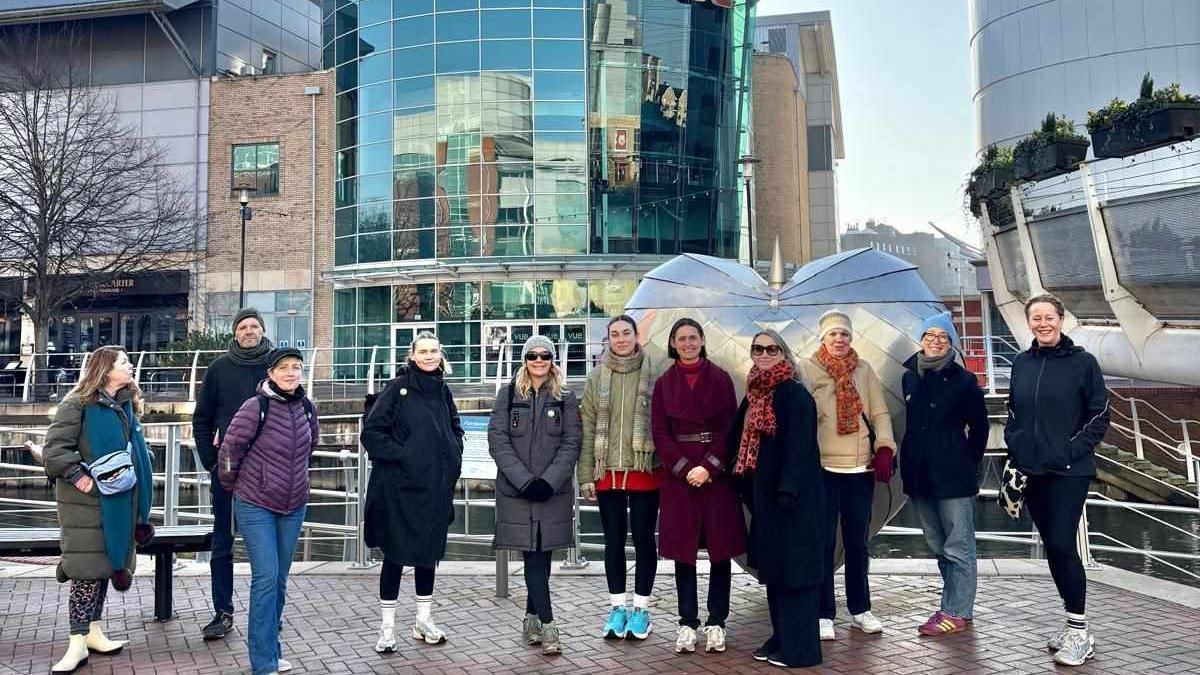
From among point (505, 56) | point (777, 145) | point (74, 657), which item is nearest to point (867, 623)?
point (74, 657)

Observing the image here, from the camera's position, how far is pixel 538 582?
550 cm

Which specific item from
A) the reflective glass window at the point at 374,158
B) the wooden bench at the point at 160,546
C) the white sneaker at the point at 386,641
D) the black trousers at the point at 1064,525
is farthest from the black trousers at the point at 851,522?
the reflective glass window at the point at 374,158

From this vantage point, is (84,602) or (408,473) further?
(408,473)

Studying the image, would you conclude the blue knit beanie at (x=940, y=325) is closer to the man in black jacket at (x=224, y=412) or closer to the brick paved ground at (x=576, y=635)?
the brick paved ground at (x=576, y=635)

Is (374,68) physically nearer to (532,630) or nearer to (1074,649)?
(532,630)

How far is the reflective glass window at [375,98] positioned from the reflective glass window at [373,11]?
95.0 inches

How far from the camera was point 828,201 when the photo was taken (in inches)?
2387

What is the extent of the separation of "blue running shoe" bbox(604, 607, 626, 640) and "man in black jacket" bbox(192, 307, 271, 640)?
2.53 meters

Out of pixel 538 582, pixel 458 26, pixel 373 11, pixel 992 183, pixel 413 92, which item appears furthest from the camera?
pixel 373 11

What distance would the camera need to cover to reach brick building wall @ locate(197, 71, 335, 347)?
34.4m

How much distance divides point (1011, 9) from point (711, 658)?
25.7m

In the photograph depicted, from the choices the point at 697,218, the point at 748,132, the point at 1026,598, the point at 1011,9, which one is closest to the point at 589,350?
the point at 697,218

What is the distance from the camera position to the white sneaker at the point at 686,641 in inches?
208

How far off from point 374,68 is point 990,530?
1057 inches
